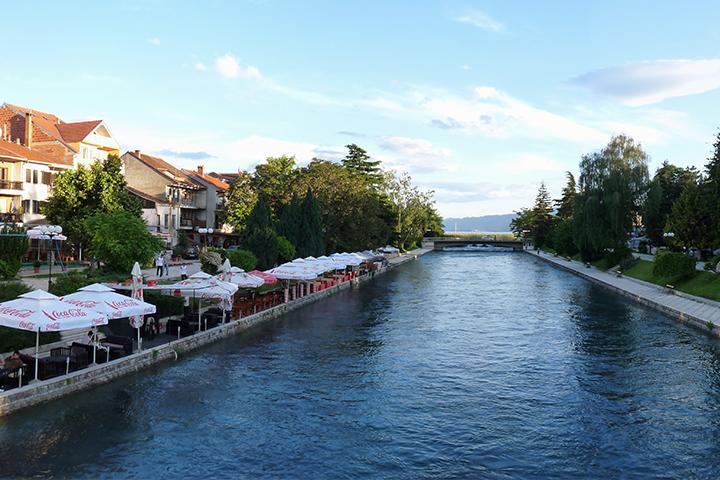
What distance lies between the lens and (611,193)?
64938 mm

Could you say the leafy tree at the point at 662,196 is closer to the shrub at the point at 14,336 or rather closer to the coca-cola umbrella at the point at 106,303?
the coca-cola umbrella at the point at 106,303

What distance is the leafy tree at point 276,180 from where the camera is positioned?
7425 centimetres

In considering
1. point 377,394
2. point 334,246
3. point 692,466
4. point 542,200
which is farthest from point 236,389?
point 542,200

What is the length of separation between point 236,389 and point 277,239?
30511 millimetres

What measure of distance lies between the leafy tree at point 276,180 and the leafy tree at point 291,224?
54.7 feet

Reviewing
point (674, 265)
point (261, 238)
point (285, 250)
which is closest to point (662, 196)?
point (674, 265)

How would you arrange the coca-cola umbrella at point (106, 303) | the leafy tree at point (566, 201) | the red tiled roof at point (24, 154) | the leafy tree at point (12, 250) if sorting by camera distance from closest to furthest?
1. the coca-cola umbrella at point (106, 303)
2. the leafy tree at point (12, 250)
3. the red tiled roof at point (24, 154)
4. the leafy tree at point (566, 201)

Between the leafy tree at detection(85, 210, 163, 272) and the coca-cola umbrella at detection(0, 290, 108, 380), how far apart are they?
16.0m

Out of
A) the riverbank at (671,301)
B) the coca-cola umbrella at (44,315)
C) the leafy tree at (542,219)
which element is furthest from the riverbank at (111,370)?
the leafy tree at (542,219)

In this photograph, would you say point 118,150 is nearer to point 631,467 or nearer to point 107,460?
point 107,460

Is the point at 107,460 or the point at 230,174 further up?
the point at 230,174

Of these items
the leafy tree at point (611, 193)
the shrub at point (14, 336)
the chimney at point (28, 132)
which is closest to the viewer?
the shrub at point (14, 336)

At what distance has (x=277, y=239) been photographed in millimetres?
48438

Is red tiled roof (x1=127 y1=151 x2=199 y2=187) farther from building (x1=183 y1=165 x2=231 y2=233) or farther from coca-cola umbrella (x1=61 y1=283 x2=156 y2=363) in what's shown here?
coca-cola umbrella (x1=61 y1=283 x2=156 y2=363)
